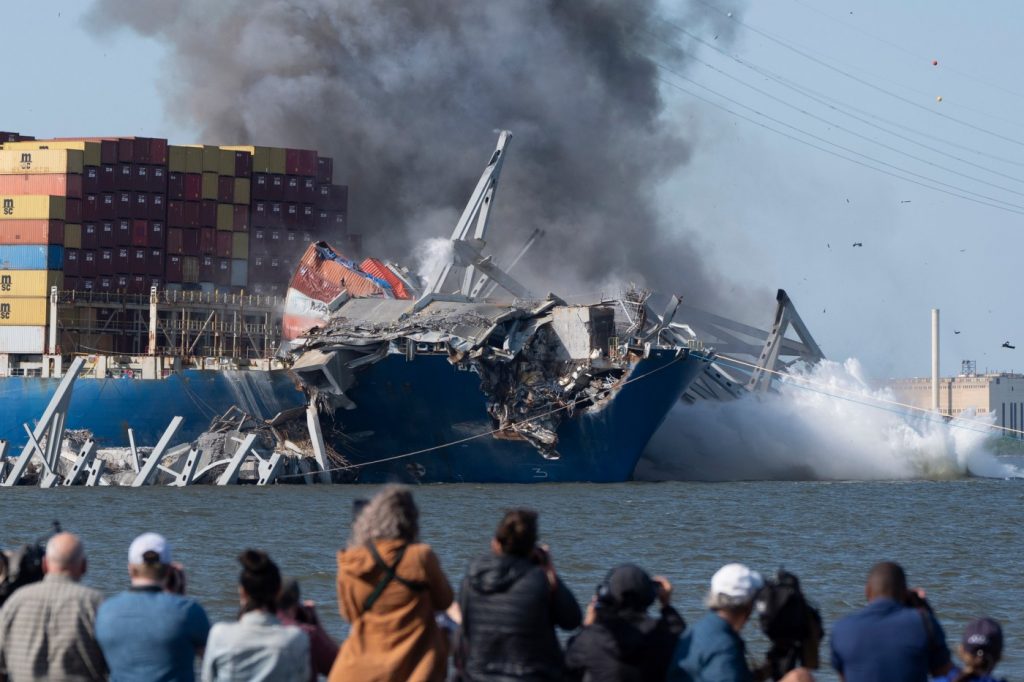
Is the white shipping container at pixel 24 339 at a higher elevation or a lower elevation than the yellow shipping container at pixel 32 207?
lower

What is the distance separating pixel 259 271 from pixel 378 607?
68.9m

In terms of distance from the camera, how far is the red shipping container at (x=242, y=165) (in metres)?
77.6

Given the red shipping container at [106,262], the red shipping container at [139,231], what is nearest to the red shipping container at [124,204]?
the red shipping container at [139,231]

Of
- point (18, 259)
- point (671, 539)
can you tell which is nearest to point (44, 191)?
point (18, 259)

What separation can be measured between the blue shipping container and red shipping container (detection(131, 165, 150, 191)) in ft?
15.1

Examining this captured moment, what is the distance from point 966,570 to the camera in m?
34.2

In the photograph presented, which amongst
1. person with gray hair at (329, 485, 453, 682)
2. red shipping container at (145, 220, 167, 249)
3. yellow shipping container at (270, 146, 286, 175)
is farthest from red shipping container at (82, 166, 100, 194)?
person with gray hair at (329, 485, 453, 682)

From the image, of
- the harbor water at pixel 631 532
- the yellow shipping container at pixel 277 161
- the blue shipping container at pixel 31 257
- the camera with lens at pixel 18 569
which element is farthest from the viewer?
the yellow shipping container at pixel 277 161

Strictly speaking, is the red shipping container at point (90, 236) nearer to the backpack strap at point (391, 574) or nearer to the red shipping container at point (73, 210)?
the red shipping container at point (73, 210)

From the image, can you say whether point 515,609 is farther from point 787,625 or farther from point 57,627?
point 57,627

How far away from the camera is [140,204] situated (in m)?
74.9

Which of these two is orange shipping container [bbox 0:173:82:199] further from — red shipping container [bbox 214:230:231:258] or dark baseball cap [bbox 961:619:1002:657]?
dark baseball cap [bbox 961:619:1002:657]

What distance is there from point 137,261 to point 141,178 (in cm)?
344

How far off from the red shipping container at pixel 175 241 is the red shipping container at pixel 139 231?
3.90ft
